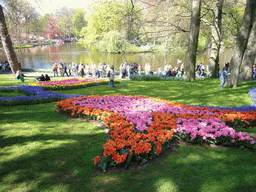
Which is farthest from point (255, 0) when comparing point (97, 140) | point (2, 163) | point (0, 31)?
point (0, 31)

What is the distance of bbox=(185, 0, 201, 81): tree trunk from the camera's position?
44.0ft

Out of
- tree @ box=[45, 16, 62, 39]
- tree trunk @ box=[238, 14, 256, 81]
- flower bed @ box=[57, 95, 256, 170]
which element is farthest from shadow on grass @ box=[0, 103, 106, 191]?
tree trunk @ box=[238, 14, 256, 81]

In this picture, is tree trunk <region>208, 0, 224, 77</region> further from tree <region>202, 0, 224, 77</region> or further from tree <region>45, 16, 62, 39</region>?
tree <region>45, 16, 62, 39</region>

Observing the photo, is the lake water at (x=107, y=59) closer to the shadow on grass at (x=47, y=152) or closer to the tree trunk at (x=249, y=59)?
the tree trunk at (x=249, y=59)

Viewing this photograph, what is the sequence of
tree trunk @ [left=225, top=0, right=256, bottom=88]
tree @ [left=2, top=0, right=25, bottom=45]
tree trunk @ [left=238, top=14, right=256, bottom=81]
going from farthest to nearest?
tree trunk @ [left=238, top=14, right=256, bottom=81], tree @ [left=2, top=0, right=25, bottom=45], tree trunk @ [left=225, top=0, right=256, bottom=88]

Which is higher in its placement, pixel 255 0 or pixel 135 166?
pixel 255 0

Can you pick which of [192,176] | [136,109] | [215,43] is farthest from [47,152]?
[215,43]

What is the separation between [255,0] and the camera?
1106 cm

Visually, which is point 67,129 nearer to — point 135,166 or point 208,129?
point 135,166

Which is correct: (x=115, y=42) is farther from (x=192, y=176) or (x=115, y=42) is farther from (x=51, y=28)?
(x=192, y=176)

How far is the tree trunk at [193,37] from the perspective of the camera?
13406mm

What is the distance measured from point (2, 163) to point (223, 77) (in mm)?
11843

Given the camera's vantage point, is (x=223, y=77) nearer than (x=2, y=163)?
No

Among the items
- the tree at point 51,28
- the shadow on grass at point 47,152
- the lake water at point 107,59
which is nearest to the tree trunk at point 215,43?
the lake water at point 107,59
